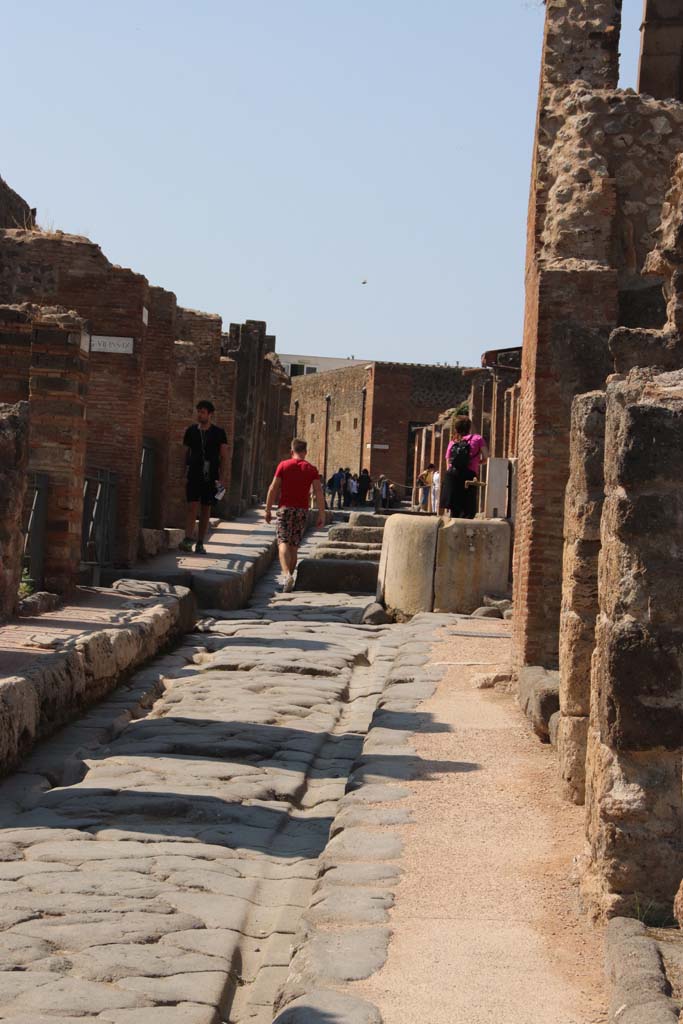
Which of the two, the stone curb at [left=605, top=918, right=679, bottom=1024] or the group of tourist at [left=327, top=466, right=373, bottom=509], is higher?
the group of tourist at [left=327, top=466, right=373, bottom=509]

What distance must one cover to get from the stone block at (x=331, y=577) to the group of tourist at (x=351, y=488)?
111ft

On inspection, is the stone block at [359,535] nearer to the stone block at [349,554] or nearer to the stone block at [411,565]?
the stone block at [349,554]

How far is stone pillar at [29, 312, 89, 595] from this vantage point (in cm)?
1190

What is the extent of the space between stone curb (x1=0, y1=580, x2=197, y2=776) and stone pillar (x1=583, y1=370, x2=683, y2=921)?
3.36m

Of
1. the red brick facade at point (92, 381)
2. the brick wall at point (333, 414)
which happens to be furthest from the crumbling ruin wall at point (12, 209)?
the brick wall at point (333, 414)

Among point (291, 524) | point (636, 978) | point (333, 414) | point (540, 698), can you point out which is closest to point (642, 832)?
point (636, 978)

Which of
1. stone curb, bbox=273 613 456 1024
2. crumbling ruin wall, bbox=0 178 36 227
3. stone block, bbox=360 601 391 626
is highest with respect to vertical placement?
crumbling ruin wall, bbox=0 178 36 227

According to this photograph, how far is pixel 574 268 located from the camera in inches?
359

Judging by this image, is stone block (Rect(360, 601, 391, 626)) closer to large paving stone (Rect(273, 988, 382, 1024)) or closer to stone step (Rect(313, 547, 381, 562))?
stone step (Rect(313, 547, 381, 562))

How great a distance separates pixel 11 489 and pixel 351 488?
1792 inches

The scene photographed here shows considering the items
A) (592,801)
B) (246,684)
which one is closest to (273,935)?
(592,801)

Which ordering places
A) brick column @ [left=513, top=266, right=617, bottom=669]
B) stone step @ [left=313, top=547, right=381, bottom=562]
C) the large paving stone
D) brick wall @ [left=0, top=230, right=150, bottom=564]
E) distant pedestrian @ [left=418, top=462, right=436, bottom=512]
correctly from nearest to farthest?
the large paving stone, brick column @ [left=513, top=266, right=617, bottom=669], brick wall @ [left=0, top=230, right=150, bottom=564], stone step @ [left=313, top=547, right=381, bottom=562], distant pedestrian @ [left=418, top=462, right=436, bottom=512]

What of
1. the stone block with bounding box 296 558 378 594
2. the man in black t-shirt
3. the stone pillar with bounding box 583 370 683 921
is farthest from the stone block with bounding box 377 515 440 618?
the stone pillar with bounding box 583 370 683 921

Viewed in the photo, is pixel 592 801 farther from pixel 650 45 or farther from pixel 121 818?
pixel 650 45
